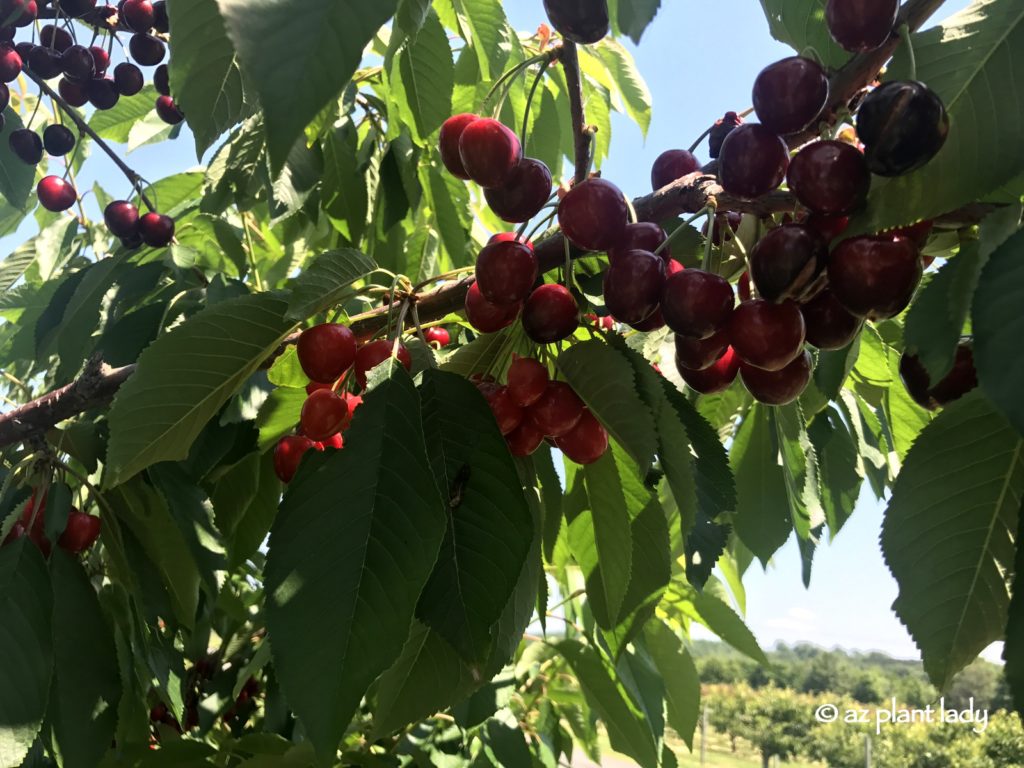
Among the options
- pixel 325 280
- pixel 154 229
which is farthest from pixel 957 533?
pixel 154 229

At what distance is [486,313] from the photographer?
0.79 meters

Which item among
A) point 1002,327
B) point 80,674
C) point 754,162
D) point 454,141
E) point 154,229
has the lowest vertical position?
point 80,674

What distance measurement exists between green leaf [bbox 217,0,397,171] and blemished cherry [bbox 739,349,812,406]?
0.49 m

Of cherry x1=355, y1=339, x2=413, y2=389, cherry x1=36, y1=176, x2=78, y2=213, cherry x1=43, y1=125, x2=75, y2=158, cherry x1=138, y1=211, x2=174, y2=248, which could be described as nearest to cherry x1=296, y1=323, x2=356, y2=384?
cherry x1=355, y1=339, x2=413, y2=389

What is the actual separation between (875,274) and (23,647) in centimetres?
92

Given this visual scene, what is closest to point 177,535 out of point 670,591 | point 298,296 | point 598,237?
point 298,296

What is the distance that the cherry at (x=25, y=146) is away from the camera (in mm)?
1769

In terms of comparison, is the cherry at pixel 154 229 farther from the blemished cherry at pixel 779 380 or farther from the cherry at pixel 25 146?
the blemished cherry at pixel 779 380

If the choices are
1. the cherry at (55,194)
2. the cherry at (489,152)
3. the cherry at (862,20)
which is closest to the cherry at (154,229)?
the cherry at (55,194)

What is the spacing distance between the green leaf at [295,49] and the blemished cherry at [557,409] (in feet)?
1.38

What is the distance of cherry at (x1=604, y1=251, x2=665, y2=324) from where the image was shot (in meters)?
0.68

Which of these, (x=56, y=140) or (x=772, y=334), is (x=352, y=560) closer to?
(x=772, y=334)

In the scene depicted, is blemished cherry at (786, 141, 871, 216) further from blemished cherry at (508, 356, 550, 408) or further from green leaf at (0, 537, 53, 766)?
green leaf at (0, 537, 53, 766)

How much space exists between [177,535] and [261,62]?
882mm
